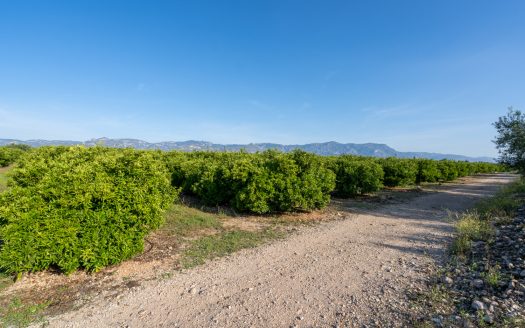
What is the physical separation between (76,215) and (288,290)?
12.1 feet

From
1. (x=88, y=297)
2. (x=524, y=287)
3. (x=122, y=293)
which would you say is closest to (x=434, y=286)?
(x=524, y=287)

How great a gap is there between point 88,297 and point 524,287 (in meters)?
6.40

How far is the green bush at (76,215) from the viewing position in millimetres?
4137

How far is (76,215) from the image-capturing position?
4461mm

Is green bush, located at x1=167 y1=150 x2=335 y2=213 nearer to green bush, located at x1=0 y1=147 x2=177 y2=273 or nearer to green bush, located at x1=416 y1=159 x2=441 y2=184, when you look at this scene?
green bush, located at x1=0 y1=147 x2=177 y2=273

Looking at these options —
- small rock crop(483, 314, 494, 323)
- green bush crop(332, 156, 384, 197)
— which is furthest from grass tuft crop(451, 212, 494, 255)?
green bush crop(332, 156, 384, 197)

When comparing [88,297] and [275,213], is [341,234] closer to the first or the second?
[275,213]

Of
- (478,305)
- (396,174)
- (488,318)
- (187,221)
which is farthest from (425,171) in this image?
(488,318)

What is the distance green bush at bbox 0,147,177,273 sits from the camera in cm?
414

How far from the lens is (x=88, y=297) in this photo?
13.1ft

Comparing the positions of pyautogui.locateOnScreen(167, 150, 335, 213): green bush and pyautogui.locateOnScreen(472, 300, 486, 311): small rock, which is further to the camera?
pyautogui.locateOnScreen(167, 150, 335, 213): green bush

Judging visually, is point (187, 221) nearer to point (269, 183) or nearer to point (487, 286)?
point (269, 183)

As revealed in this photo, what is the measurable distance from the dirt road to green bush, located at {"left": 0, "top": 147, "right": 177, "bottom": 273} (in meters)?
1.00

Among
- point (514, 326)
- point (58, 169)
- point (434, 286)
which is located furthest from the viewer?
point (58, 169)
